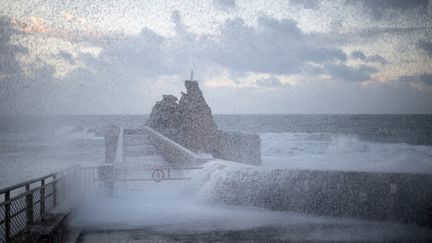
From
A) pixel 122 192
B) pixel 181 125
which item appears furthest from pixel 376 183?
pixel 181 125

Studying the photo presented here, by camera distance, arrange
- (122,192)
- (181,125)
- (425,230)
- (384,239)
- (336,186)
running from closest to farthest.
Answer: (384,239)
(425,230)
(336,186)
(122,192)
(181,125)

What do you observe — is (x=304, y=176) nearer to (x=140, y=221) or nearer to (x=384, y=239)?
Answer: (x=384, y=239)

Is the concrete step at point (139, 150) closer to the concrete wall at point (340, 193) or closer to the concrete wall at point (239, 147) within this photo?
the concrete wall at point (239, 147)

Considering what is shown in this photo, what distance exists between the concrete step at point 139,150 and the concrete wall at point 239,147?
301cm

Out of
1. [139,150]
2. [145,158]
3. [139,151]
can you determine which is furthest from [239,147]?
[145,158]

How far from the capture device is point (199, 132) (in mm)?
18938

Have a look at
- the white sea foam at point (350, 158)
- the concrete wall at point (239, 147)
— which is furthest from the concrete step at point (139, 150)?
the white sea foam at point (350, 158)

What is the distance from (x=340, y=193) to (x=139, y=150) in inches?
452

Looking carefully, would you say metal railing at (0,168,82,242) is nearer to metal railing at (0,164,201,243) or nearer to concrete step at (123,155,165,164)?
metal railing at (0,164,201,243)

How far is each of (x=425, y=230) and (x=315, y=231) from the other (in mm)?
2021

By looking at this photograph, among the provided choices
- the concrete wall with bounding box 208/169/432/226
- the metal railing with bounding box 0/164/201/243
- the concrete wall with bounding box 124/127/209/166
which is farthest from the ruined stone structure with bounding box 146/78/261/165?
the concrete wall with bounding box 208/169/432/226

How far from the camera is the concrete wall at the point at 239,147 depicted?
20.0 metres

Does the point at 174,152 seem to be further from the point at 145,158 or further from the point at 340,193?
the point at 340,193

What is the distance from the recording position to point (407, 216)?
808cm
